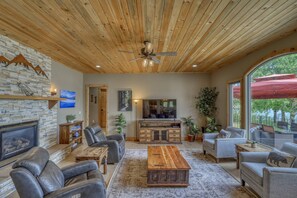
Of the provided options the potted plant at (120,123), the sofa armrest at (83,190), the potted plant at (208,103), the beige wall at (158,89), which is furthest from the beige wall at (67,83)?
the potted plant at (208,103)

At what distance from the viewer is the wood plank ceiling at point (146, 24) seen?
228 cm

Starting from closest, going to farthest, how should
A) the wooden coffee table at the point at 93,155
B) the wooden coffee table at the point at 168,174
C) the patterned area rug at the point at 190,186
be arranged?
the patterned area rug at the point at 190,186 < the wooden coffee table at the point at 168,174 < the wooden coffee table at the point at 93,155

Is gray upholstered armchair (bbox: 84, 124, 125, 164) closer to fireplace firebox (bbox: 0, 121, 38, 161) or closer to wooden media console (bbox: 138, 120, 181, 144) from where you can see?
fireplace firebox (bbox: 0, 121, 38, 161)

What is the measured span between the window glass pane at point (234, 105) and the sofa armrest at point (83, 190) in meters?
4.56

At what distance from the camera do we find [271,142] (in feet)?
13.3

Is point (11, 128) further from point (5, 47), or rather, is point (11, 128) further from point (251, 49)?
point (251, 49)

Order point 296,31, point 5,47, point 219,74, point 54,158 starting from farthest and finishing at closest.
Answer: point 219,74, point 54,158, point 5,47, point 296,31

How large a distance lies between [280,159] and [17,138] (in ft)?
15.9

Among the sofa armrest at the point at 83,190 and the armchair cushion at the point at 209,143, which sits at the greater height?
the sofa armrest at the point at 83,190

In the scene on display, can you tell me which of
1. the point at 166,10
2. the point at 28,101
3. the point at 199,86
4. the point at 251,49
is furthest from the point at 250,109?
the point at 28,101

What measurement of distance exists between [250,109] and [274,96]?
2.71ft

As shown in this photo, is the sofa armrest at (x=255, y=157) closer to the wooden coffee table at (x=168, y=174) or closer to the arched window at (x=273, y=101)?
the arched window at (x=273, y=101)

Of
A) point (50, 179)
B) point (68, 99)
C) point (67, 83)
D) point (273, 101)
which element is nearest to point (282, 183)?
point (273, 101)

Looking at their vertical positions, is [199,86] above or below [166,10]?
below
